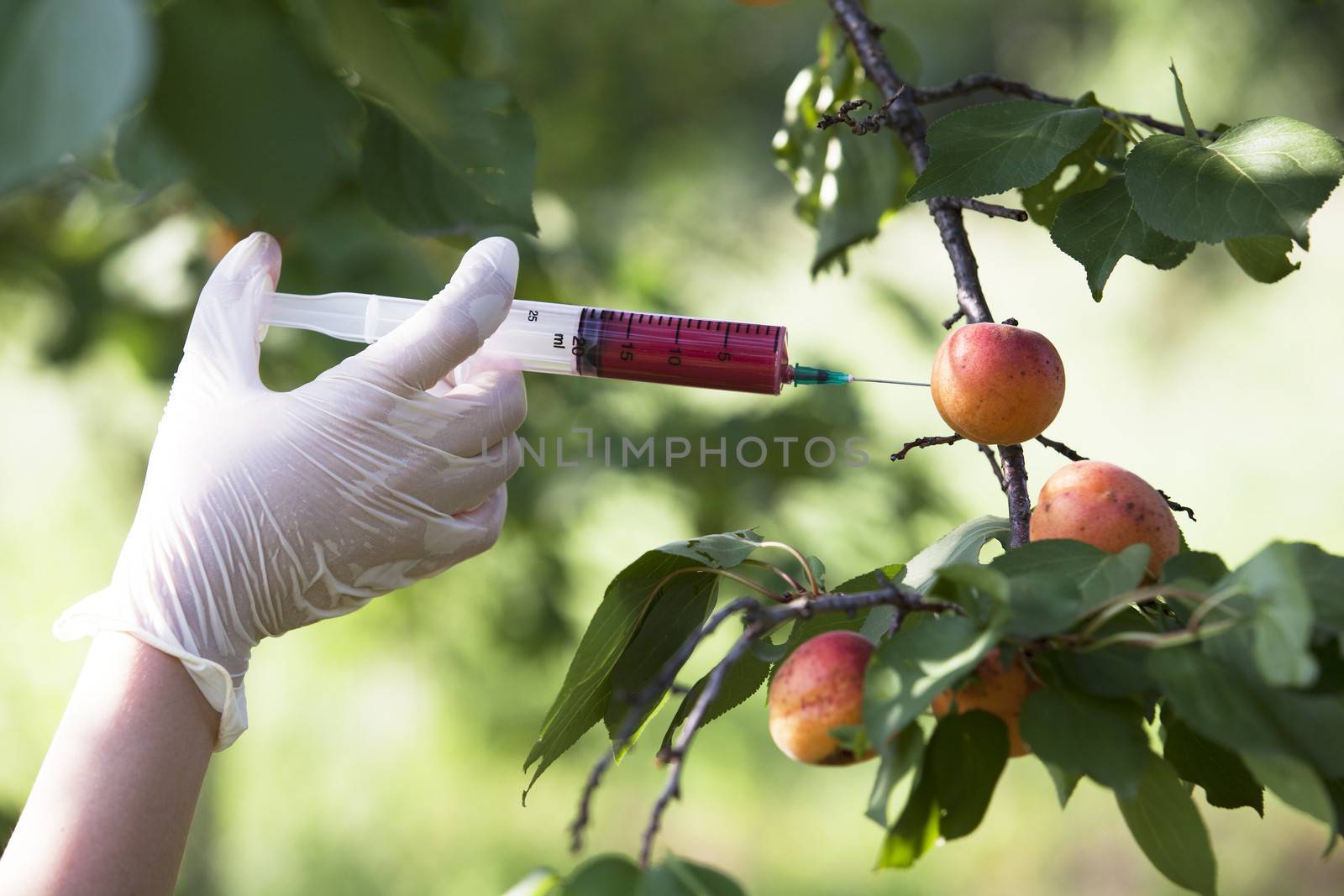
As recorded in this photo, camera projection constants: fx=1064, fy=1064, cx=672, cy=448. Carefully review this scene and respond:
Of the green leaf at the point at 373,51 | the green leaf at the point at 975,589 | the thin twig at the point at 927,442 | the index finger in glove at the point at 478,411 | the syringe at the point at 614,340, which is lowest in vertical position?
the green leaf at the point at 975,589

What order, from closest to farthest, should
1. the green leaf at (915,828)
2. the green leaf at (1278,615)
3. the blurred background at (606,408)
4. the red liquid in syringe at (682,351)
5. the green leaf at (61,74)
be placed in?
1. the green leaf at (61,74)
2. the green leaf at (1278,615)
3. the green leaf at (915,828)
4. the red liquid in syringe at (682,351)
5. the blurred background at (606,408)

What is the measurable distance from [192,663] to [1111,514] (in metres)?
0.71

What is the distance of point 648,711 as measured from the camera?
0.64m

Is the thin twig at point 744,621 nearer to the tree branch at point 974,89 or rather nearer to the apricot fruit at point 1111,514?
the apricot fruit at point 1111,514

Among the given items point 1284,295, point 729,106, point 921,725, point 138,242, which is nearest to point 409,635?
point 138,242

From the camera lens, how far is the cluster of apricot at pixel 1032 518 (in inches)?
19.5

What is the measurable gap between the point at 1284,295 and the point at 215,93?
5.38 m

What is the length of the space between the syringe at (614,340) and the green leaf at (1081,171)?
0.21 m

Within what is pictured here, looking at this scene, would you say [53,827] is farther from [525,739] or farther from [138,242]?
[525,739]

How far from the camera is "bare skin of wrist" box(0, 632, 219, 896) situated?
78 centimetres

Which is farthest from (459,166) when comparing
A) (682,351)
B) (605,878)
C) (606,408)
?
(606,408)

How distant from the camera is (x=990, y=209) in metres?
0.73

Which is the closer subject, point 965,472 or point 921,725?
point 921,725

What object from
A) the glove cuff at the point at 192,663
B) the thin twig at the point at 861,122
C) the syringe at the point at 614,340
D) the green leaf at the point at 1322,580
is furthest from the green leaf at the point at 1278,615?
the glove cuff at the point at 192,663
